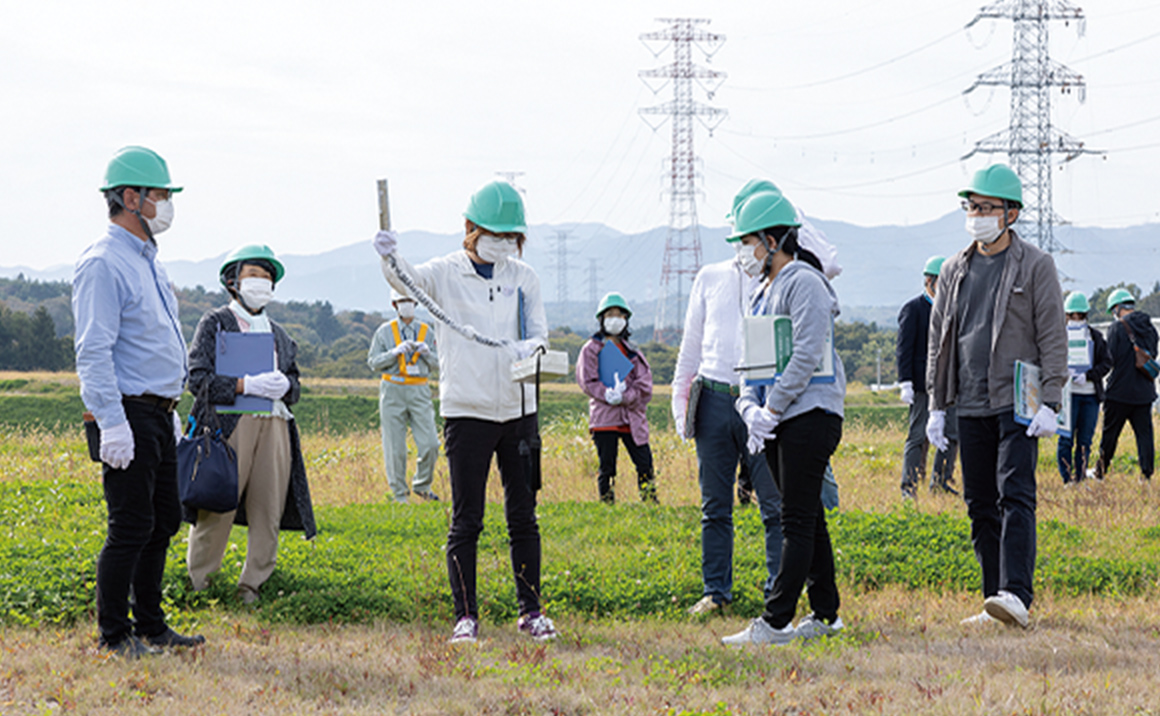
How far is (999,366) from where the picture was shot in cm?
560

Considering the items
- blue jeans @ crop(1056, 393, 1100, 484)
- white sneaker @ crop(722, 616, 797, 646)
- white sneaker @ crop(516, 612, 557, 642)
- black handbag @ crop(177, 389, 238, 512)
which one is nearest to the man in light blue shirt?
black handbag @ crop(177, 389, 238, 512)

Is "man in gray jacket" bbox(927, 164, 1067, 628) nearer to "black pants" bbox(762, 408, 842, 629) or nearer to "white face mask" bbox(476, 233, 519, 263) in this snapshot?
"black pants" bbox(762, 408, 842, 629)

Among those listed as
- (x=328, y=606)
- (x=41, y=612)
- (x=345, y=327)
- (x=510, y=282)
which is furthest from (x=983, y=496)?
(x=345, y=327)

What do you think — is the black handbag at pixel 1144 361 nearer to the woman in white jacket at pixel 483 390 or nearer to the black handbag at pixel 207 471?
the woman in white jacket at pixel 483 390

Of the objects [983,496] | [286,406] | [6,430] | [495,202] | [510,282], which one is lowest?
[6,430]

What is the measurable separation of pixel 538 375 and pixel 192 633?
2477 mm

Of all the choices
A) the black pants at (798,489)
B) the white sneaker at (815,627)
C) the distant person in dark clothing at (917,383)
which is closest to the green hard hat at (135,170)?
the black pants at (798,489)

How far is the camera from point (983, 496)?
A: 5797 millimetres

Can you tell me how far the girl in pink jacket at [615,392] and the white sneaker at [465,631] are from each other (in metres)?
4.51

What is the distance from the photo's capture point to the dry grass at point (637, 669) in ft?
13.6

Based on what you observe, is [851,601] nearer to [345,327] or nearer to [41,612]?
[41,612]

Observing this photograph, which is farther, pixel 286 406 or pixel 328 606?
pixel 286 406

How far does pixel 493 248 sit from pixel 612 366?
4.84 m

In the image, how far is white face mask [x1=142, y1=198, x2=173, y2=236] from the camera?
517 cm
